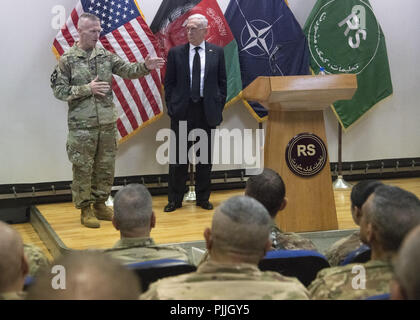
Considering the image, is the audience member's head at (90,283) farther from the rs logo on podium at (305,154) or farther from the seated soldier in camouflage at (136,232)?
the rs logo on podium at (305,154)

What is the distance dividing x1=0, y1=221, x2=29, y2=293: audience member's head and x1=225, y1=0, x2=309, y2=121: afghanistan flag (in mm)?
4448

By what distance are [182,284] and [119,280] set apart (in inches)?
16.6

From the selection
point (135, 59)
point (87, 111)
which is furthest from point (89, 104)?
point (135, 59)

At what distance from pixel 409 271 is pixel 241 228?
2.17ft

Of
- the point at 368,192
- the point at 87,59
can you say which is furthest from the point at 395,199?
the point at 87,59

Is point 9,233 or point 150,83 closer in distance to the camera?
point 9,233

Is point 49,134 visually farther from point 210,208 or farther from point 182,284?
point 182,284

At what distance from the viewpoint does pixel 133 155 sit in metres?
5.80

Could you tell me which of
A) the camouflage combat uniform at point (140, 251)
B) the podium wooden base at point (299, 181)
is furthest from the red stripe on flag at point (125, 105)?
the camouflage combat uniform at point (140, 251)

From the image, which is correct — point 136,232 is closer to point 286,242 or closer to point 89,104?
point 286,242

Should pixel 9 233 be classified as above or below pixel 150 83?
below

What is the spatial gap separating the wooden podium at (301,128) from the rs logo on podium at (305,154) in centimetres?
3

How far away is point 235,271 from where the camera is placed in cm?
171
